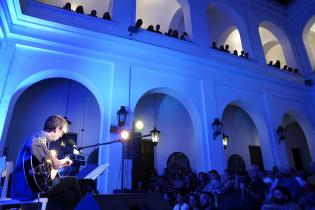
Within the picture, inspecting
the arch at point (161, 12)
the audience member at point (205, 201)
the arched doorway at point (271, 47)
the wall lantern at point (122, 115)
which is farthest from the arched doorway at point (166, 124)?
the arched doorway at point (271, 47)

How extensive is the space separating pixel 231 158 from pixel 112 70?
6597 millimetres

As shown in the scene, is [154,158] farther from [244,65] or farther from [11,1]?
[11,1]

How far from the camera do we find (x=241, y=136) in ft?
37.5

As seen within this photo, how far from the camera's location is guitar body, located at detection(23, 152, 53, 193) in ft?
8.86

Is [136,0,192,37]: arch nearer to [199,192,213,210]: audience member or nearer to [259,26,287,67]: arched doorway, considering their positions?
[259,26,287,67]: arched doorway

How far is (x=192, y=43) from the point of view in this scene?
8477 millimetres

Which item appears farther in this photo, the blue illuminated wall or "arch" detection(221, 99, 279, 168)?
"arch" detection(221, 99, 279, 168)

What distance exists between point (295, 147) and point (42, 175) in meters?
13.0

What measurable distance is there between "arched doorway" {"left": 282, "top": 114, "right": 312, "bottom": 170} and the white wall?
6.67 ft

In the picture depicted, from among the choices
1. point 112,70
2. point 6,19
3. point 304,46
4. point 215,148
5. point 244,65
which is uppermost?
point 304,46

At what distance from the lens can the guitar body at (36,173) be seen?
270cm

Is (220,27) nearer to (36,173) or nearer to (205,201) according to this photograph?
(205,201)

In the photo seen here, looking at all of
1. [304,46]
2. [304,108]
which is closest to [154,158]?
[304,108]

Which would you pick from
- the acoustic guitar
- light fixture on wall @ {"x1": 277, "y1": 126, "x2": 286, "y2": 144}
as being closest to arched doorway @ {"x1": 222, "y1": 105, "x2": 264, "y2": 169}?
light fixture on wall @ {"x1": 277, "y1": 126, "x2": 286, "y2": 144}
